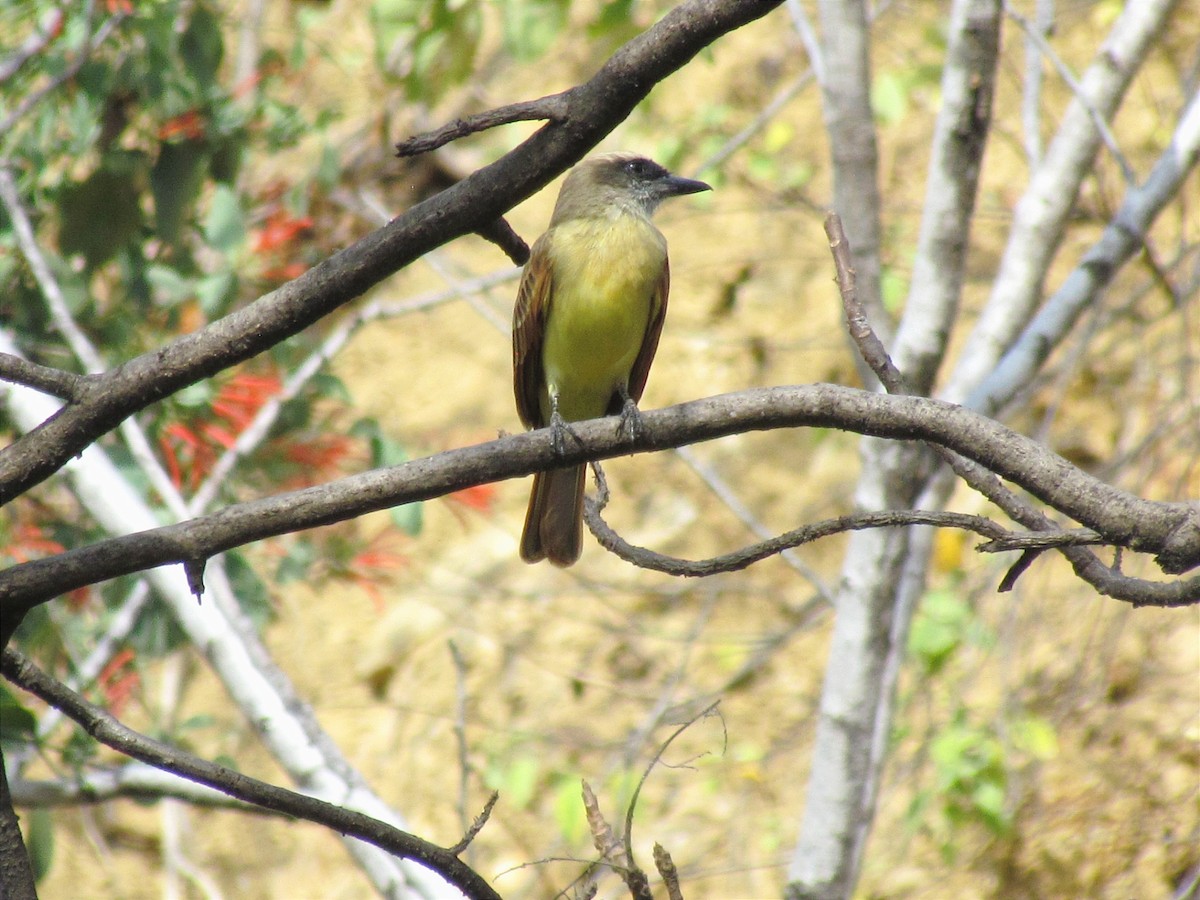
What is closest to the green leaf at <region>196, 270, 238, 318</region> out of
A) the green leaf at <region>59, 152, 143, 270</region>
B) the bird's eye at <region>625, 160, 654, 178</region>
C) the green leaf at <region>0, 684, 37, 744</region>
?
the green leaf at <region>59, 152, 143, 270</region>

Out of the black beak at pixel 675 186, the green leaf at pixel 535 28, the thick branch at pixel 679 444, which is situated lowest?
the thick branch at pixel 679 444

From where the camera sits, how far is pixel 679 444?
6.57ft

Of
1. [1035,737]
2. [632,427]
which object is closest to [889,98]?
A: [1035,737]

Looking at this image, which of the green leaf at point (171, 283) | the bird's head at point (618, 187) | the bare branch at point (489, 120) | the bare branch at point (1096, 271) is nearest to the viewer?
the bare branch at point (489, 120)

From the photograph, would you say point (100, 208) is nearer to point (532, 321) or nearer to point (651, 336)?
point (532, 321)

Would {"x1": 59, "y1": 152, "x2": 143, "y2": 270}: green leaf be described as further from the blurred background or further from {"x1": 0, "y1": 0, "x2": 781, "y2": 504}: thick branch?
{"x1": 0, "y1": 0, "x2": 781, "y2": 504}: thick branch

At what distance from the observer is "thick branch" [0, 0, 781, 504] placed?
1.71 m

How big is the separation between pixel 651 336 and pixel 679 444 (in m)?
1.91

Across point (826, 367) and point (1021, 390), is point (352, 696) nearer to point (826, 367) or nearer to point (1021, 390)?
point (826, 367)

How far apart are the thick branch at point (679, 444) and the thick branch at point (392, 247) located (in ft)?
0.57

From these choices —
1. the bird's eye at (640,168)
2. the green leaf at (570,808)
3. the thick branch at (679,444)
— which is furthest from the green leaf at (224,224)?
the thick branch at (679,444)

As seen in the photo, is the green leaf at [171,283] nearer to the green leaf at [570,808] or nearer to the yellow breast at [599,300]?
Answer: the yellow breast at [599,300]

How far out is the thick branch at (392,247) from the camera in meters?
1.71

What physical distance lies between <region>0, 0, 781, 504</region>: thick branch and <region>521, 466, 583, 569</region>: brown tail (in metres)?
1.87
